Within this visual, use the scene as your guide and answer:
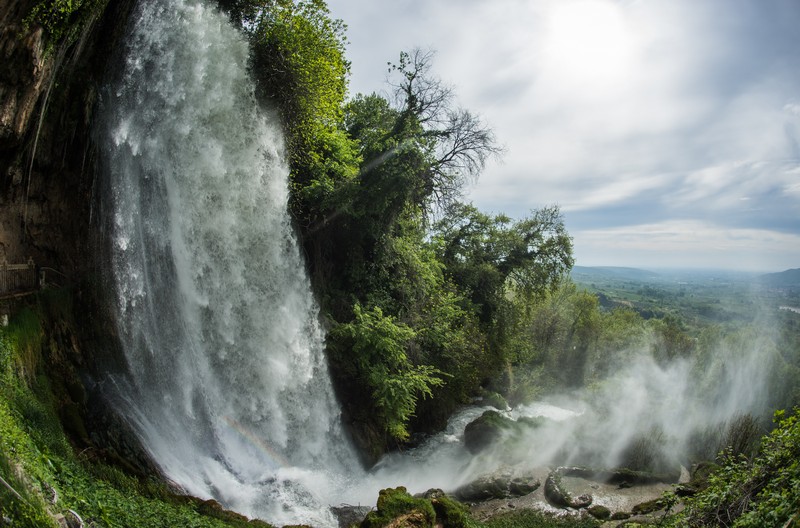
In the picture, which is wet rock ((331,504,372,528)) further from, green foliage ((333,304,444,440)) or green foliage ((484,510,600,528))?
green foliage ((484,510,600,528))

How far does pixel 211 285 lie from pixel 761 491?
39.8 ft

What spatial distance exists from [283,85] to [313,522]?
12.7 m

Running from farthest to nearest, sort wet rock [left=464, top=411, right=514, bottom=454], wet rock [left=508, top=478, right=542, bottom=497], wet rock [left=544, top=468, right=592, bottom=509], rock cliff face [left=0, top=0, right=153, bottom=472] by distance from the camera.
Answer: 1. wet rock [left=464, top=411, right=514, bottom=454]
2. wet rock [left=508, top=478, right=542, bottom=497]
3. wet rock [left=544, top=468, right=592, bottom=509]
4. rock cliff face [left=0, top=0, right=153, bottom=472]

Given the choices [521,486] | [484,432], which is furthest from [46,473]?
[484,432]

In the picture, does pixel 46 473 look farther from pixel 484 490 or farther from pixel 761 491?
pixel 484 490

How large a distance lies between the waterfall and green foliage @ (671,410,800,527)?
25.9ft

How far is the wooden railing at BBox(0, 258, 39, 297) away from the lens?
754cm

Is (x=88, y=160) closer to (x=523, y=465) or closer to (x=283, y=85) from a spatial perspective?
(x=283, y=85)

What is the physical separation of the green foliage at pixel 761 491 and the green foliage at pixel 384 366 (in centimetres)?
794

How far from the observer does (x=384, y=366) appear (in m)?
14.1

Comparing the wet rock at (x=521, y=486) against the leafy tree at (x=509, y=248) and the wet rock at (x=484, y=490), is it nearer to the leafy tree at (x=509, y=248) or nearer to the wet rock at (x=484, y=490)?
the wet rock at (x=484, y=490)

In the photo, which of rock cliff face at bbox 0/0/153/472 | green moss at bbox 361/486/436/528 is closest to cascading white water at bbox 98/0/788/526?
rock cliff face at bbox 0/0/153/472

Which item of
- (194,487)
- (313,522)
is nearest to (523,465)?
(313,522)

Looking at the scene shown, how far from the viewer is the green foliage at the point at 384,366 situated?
13750mm
